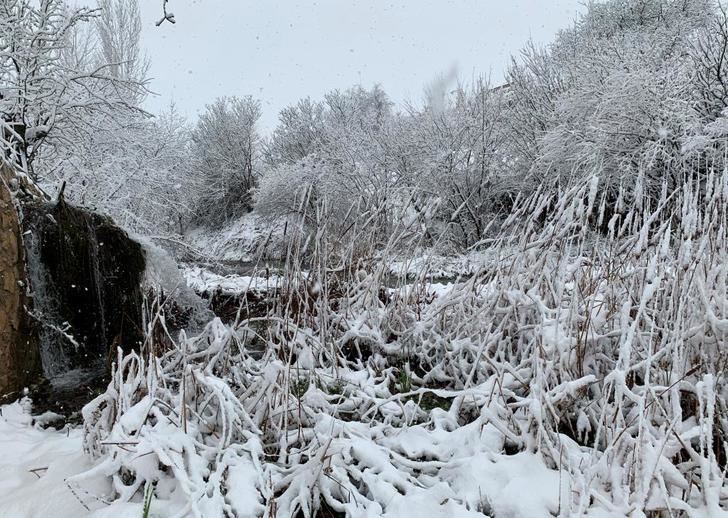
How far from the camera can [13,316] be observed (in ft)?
9.62

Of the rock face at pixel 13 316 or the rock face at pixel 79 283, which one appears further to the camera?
the rock face at pixel 79 283

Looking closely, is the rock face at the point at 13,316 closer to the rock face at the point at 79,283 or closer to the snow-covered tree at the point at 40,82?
the rock face at the point at 79,283

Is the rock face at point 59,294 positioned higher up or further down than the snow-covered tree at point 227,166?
further down

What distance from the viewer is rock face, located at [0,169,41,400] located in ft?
9.33

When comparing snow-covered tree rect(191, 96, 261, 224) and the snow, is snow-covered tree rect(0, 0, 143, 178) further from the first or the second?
snow-covered tree rect(191, 96, 261, 224)

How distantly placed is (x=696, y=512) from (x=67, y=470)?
2193mm

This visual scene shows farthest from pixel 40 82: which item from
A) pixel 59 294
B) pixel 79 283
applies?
pixel 59 294

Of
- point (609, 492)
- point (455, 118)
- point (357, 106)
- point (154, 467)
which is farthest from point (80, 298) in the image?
point (357, 106)

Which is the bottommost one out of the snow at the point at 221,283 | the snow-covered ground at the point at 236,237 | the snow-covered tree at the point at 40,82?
the snow at the point at 221,283

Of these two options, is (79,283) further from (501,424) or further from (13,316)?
(501,424)

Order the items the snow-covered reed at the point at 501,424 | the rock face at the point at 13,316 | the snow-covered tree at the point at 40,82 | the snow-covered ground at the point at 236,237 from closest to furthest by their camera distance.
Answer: the snow-covered reed at the point at 501,424
the rock face at the point at 13,316
the snow-covered tree at the point at 40,82
the snow-covered ground at the point at 236,237

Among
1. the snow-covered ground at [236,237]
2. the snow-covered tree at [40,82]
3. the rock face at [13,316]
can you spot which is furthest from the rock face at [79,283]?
the snow-covered ground at [236,237]

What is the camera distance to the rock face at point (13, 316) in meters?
2.85

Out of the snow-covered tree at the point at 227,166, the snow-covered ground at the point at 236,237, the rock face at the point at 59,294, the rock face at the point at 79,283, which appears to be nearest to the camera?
the rock face at the point at 59,294
